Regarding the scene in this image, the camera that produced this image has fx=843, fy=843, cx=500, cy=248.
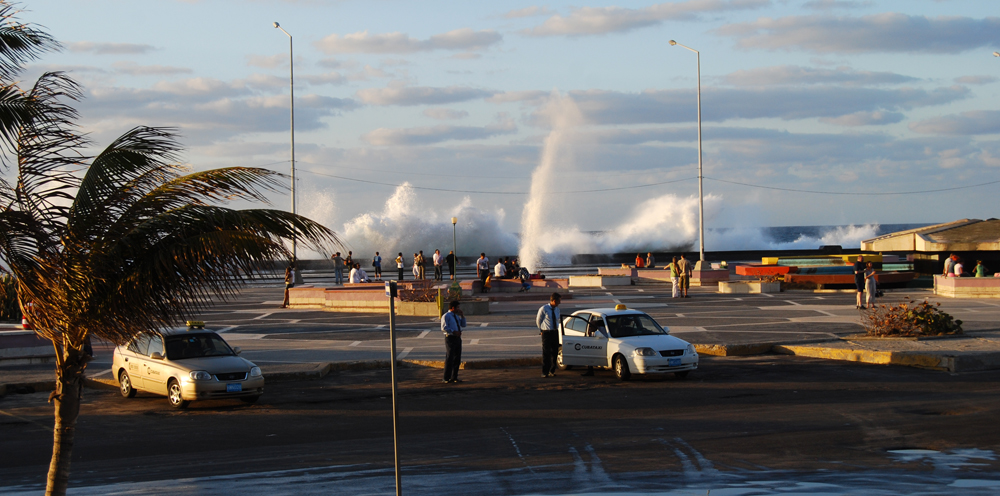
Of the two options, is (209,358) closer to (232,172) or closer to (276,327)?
(232,172)

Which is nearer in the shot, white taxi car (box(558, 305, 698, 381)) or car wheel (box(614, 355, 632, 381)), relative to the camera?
white taxi car (box(558, 305, 698, 381))

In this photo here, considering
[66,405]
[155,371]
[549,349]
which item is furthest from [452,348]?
[66,405]

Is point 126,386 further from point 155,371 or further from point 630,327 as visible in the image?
point 630,327

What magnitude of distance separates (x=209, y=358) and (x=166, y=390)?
82cm

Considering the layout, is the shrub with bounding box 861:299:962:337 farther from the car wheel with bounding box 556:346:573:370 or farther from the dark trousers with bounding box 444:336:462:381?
the dark trousers with bounding box 444:336:462:381

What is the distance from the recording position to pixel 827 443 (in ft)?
32.0

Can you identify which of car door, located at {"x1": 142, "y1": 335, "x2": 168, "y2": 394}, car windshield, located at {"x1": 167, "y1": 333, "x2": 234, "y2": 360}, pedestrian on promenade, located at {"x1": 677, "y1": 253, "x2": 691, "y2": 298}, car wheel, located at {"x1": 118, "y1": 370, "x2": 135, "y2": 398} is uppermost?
pedestrian on promenade, located at {"x1": 677, "y1": 253, "x2": 691, "y2": 298}

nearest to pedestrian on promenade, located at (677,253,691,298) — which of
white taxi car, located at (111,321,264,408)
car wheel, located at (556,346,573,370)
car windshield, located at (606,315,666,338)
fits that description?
car wheel, located at (556,346,573,370)

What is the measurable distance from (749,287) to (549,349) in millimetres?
23073

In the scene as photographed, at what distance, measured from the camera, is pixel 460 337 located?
15.7 m

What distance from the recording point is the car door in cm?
1374

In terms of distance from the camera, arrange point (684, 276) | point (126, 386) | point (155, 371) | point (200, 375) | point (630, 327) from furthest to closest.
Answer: point (684, 276) < point (630, 327) < point (126, 386) < point (155, 371) < point (200, 375)

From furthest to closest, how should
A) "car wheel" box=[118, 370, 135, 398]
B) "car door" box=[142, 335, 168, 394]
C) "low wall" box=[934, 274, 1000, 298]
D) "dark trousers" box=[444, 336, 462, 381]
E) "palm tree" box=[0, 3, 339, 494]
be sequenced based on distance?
1. "low wall" box=[934, 274, 1000, 298]
2. "dark trousers" box=[444, 336, 462, 381]
3. "car wheel" box=[118, 370, 135, 398]
4. "car door" box=[142, 335, 168, 394]
5. "palm tree" box=[0, 3, 339, 494]

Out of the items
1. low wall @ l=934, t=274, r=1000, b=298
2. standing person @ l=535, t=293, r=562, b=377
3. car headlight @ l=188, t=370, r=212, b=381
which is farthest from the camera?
low wall @ l=934, t=274, r=1000, b=298
